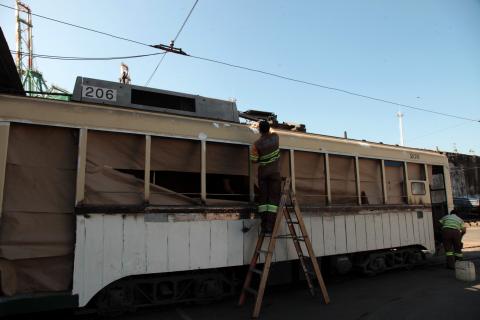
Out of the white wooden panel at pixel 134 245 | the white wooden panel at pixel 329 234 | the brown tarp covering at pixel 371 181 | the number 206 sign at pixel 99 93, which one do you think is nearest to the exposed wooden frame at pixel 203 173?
the white wooden panel at pixel 134 245

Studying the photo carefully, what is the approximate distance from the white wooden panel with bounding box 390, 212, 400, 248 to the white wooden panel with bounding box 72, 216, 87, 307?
20.1 ft

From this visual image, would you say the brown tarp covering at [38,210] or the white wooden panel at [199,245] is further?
the white wooden panel at [199,245]

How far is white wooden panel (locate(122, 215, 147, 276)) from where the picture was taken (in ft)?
16.6

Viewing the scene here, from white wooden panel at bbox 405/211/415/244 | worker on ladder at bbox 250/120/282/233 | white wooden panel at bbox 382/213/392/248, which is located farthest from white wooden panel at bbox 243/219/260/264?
white wooden panel at bbox 405/211/415/244

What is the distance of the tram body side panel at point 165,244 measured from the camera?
484 cm

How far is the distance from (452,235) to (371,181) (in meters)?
2.55

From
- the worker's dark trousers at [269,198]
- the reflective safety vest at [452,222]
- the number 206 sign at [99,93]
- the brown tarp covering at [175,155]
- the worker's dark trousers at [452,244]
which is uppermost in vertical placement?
the number 206 sign at [99,93]

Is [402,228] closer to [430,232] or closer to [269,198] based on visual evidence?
[430,232]

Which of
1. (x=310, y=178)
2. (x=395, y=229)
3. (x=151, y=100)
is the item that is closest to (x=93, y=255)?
(x=151, y=100)

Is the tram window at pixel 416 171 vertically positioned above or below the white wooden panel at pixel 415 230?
above

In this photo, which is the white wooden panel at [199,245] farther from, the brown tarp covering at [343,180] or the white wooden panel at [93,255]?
the brown tarp covering at [343,180]

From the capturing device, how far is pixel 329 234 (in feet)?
23.2

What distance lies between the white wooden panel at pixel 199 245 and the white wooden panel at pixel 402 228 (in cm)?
472

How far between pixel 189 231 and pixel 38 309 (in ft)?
6.69
